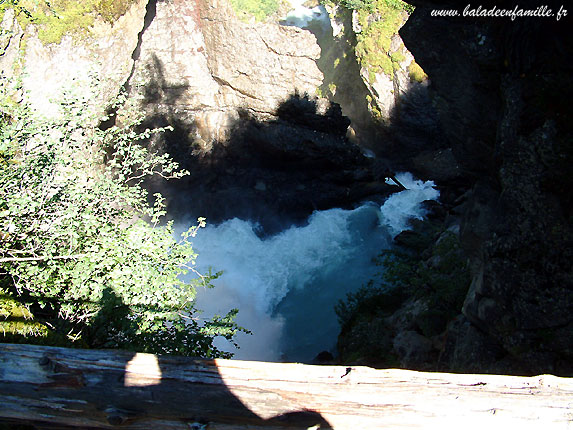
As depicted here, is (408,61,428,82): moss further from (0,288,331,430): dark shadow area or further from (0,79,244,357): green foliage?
(0,288,331,430): dark shadow area

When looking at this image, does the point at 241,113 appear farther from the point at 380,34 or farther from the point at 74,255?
the point at 74,255

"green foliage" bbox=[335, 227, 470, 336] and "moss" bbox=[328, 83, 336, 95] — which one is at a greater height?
"moss" bbox=[328, 83, 336, 95]

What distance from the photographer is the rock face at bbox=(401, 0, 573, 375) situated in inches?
227

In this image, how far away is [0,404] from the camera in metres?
2.77

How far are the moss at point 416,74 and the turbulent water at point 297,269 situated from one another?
5805mm

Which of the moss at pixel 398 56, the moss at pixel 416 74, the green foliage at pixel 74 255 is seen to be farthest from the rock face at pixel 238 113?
the green foliage at pixel 74 255

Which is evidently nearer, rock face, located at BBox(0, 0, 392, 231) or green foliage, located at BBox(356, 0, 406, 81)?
rock face, located at BBox(0, 0, 392, 231)

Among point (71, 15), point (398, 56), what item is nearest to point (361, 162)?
point (398, 56)

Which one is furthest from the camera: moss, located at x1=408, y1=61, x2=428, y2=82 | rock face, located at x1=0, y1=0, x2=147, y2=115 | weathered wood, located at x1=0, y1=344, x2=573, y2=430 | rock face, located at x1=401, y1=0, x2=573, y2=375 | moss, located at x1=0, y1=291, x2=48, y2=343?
moss, located at x1=408, y1=61, x2=428, y2=82

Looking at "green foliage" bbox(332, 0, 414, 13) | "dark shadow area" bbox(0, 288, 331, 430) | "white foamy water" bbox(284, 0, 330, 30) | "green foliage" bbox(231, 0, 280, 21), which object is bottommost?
"dark shadow area" bbox(0, 288, 331, 430)

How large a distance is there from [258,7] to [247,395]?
3207 cm

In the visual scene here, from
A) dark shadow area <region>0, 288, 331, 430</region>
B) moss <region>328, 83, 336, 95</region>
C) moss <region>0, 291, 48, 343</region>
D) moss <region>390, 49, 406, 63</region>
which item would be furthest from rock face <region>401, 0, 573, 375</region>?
moss <region>328, 83, 336, 95</region>

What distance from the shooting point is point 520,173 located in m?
6.26

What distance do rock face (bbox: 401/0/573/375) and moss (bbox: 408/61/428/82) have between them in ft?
54.7
